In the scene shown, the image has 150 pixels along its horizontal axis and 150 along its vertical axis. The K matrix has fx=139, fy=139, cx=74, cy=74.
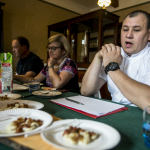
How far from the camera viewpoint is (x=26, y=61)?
2600 millimetres

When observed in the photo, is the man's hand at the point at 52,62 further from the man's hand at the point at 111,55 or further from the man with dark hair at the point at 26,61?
the man's hand at the point at 111,55

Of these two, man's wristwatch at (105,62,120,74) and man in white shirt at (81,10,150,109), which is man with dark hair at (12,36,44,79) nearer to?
man in white shirt at (81,10,150,109)

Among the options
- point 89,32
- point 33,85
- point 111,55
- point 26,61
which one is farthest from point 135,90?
point 89,32

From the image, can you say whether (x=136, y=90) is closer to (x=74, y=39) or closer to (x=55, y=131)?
(x=55, y=131)

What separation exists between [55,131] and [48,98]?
1.93ft

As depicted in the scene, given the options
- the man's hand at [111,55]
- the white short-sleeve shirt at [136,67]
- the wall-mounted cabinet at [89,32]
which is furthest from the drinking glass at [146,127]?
the wall-mounted cabinet at [89,32]

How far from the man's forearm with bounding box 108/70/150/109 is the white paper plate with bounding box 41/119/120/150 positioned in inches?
15.3

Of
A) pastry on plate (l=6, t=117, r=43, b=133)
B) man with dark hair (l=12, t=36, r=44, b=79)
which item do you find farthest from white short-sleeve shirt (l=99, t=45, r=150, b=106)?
man with dark hair (l=12, t=36, r=44, b=79)

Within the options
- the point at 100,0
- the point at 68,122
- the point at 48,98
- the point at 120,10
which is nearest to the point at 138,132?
the point at 68,122

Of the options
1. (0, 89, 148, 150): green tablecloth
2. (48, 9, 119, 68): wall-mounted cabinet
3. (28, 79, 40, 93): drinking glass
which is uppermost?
(48, 9, 119, 68): wall-mounted cabinet

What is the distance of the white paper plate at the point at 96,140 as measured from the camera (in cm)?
37

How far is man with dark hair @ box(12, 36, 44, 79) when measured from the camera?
2395 millimetres

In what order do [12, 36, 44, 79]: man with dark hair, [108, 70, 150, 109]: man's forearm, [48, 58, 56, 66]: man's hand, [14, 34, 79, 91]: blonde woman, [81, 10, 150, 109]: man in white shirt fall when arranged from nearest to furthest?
[108, 70, 150, 109]: man's forearm < [81, 10, 150, 109]: man in white shirt < [14, 34, 79, 91]: blonde woman < [48, 58, 56, 66]: man's hand < [12, 36, 44, 79]: man with dark hair

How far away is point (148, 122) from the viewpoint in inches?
18.5
